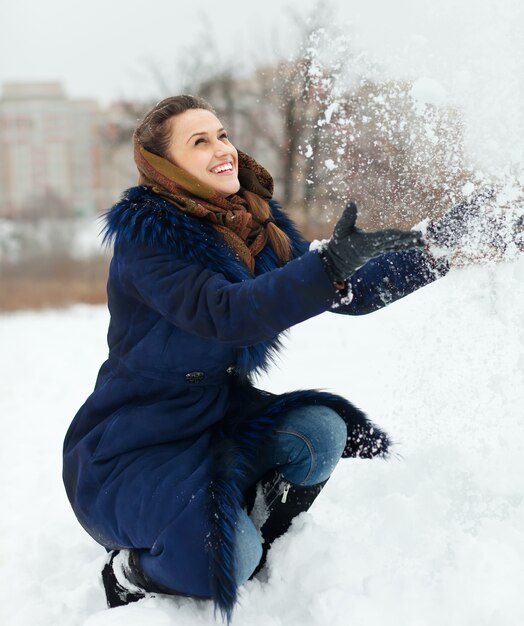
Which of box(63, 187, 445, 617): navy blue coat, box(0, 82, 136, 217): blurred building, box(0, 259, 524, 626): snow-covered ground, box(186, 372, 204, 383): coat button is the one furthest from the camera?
box(0, 82, 136, 217): blurred building

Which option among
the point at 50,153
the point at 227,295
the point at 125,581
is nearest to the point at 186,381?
the point at 227,295

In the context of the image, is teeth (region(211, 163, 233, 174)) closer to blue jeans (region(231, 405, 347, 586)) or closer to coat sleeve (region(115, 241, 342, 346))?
coat sleeve (region(115, 241, 342, 346))

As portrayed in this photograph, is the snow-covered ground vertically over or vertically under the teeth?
under

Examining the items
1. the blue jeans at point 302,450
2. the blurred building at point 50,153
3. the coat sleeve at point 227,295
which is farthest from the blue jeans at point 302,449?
the blurred building at point 50,153

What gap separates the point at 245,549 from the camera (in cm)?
146

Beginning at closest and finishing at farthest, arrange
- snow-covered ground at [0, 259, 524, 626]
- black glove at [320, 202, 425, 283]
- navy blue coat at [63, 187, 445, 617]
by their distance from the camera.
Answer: black glove at [320, 202, 425, 283], navy blue coat at [63, 187, 445, 617], snow-covered ground at [0, 259, 524, 626]

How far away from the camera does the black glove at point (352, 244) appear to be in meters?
1.22

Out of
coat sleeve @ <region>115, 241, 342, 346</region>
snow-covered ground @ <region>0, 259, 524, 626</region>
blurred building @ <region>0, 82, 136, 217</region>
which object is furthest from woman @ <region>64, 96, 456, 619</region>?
blurred building @ <region>0, 82, 136, 217</region>

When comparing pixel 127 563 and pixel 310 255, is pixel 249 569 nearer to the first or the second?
pixel 127 563

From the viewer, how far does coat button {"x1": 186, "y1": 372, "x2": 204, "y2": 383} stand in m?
1.57

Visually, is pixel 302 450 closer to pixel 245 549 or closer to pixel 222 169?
pixel 245 549

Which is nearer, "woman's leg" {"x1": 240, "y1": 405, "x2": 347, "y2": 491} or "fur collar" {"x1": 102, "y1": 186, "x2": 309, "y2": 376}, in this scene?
"fur collar" {"x1": 102, "y1": 186, "x2": 309, "y2": 376}

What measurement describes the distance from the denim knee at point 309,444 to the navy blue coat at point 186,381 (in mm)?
42

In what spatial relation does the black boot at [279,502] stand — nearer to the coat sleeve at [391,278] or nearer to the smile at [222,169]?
the coat sleeve at [391,278]
